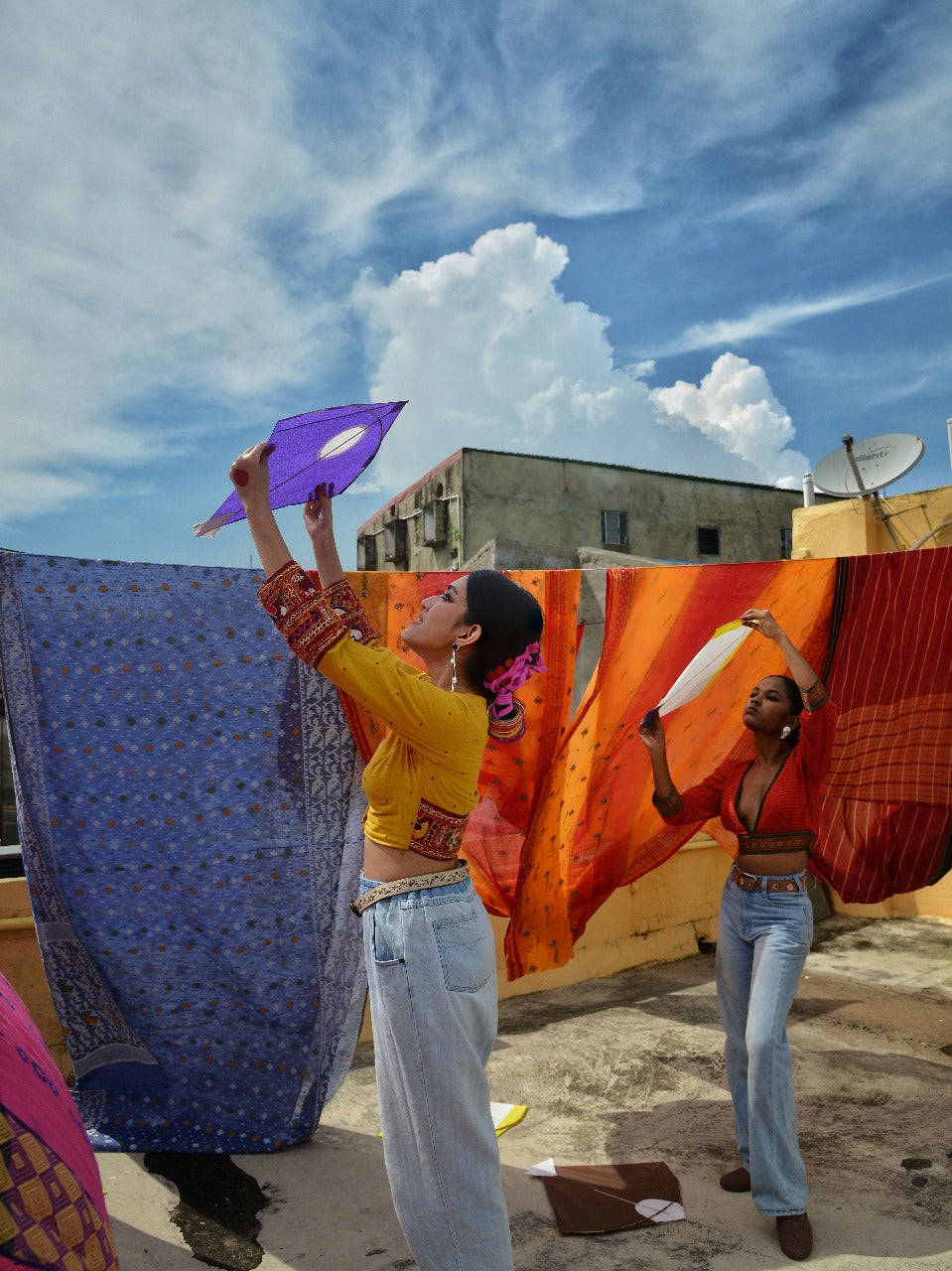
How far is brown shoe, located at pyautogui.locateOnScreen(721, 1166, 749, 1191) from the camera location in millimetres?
3395

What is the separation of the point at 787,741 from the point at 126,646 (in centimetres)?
234

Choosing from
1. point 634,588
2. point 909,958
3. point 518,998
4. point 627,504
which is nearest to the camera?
point 634,588

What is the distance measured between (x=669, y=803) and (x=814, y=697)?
666 millimetres

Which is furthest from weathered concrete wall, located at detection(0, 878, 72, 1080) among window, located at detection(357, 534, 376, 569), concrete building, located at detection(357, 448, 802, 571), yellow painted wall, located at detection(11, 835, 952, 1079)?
window, located at detection(357, 534, 376, 569)

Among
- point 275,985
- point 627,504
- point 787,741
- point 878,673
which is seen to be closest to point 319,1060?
point 275,985

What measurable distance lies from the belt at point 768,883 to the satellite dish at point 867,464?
5823 millimetres

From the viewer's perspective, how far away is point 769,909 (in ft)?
10.5

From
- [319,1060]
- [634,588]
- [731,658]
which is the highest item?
[634,588]

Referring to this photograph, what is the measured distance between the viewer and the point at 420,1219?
207cm

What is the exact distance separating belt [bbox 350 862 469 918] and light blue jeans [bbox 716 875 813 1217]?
1.41 m

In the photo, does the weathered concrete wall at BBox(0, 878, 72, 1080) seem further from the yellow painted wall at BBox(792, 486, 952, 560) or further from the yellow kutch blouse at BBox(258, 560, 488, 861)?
the yellow painted wall at BBox(792, 486, 952, 560)

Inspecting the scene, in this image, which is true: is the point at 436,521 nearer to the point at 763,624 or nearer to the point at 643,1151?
the point at 643,1151

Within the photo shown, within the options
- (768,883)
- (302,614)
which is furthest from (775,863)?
(302,614)

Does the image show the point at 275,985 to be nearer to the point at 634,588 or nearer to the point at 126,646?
the point at 126,646
